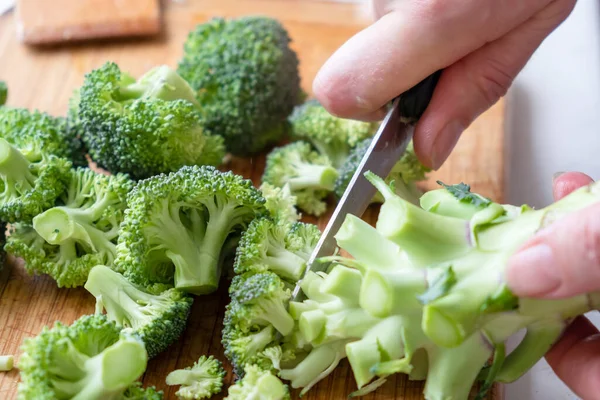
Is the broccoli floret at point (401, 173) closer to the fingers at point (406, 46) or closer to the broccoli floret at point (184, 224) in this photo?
the fingers at point (406, 46)

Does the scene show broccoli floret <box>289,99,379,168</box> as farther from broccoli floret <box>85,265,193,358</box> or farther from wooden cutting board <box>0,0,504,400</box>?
broccoli floret <box>85,265,193,358</box>

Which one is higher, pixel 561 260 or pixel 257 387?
pixel 561 260

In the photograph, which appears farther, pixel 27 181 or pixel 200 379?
pixel 27 181

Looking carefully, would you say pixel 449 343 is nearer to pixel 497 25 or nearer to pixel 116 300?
pixel 116 300

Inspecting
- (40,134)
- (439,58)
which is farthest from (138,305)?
(439,58)

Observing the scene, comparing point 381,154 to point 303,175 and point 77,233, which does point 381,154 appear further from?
point 77,233

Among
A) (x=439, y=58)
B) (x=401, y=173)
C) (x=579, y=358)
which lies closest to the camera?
(x=579, y=358)

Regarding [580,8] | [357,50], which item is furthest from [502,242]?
[580,8]
